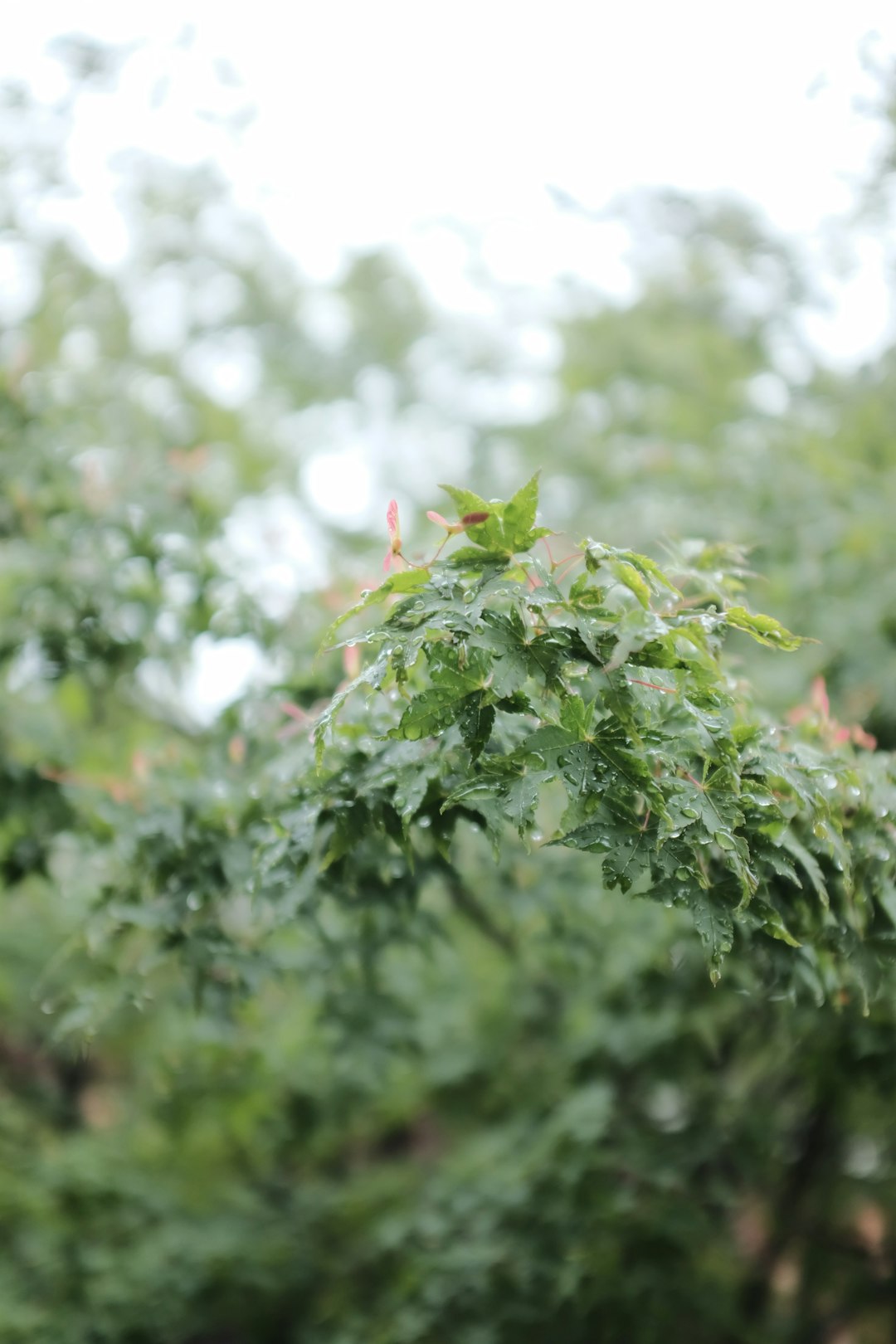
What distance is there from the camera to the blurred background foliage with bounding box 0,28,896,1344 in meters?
3.59

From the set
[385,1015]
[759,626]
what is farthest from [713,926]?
[385,1015]

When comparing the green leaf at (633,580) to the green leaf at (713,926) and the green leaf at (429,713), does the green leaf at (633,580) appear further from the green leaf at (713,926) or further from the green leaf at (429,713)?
the green leaf at (713,926)

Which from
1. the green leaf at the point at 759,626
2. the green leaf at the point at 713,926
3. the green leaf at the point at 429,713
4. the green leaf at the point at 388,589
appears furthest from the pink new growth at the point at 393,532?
the green leaf at the point at 713,926

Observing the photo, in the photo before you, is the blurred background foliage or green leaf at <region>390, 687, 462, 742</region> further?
the blurred background foliage

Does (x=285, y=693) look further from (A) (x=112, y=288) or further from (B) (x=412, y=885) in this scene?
(A) (x=112, y=288)

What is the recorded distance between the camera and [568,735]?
1877 millimetres

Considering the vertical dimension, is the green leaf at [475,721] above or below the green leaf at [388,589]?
below

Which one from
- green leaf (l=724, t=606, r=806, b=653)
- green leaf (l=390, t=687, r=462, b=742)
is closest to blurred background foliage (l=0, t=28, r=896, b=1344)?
green leaf (l=724, t=606, r=806, b=653)

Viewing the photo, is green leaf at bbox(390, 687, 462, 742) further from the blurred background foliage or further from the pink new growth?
the blurred background foliage

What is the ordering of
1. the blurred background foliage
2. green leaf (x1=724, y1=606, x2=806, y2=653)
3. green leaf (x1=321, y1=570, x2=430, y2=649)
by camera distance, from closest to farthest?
green leaf (x1=321, y1=570, x2=430, y2=649) → green leaf (x1=724, y1=606, x2=806, y2=653) → the blurred background foliage

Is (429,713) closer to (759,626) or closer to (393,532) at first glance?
(393,532)

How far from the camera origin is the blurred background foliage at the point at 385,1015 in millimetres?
3594

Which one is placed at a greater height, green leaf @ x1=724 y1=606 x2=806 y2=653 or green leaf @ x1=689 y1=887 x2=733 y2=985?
green leaf @ x1=724 y1=606 x2=806 y2=653

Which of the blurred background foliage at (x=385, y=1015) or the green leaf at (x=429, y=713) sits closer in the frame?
the green leaf at (x=429, y=713)
